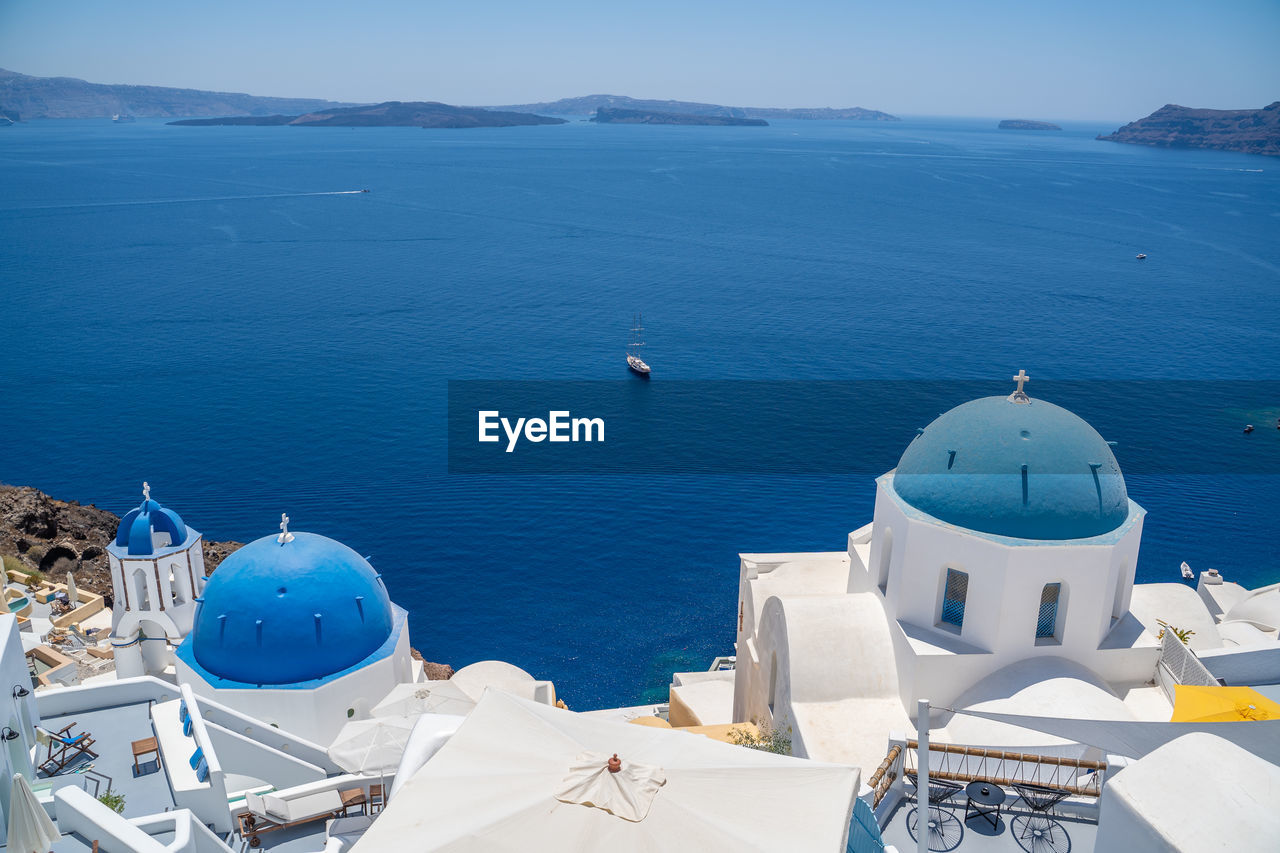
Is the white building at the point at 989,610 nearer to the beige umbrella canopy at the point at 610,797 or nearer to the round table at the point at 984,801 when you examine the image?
the round table at the point at 984,801

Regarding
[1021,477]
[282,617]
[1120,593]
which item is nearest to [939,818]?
[1021,477]

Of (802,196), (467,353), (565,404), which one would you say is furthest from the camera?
(802,196)

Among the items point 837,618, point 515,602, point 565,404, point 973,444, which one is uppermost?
point 973,444

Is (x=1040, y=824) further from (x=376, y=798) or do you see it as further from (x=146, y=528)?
(x=146, y=528)

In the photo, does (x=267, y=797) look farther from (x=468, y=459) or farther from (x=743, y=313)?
(x=743, y=313)

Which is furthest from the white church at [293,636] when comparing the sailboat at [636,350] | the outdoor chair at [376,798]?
the sailboat at [636,350]

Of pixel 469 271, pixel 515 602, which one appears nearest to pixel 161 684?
pixel 515 602
